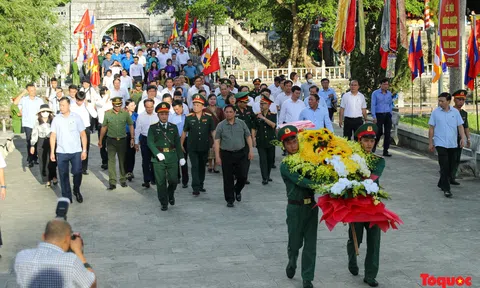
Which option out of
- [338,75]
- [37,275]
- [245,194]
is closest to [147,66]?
[338,75]

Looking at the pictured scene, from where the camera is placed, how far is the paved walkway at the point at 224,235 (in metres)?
9.30

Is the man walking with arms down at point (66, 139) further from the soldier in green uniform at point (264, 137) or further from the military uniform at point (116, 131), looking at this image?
the soldier in green uniform at point (264, 137)

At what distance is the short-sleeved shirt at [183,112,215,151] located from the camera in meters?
14.2

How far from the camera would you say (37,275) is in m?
5.63

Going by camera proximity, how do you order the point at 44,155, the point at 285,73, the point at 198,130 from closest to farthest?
the point at 198,130
the point at 44,155
the point at 285,73

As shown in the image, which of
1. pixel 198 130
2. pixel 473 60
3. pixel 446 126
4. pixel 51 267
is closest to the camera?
pixel 51 267

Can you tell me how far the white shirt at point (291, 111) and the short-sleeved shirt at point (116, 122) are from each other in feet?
11.0

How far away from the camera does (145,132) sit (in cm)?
1489

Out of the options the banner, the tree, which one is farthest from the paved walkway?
the tree

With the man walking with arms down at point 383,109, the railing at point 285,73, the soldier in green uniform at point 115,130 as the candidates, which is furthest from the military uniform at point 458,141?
the railing at point 285,73

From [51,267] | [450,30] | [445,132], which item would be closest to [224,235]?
[445,132]

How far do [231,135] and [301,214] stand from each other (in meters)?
4.78

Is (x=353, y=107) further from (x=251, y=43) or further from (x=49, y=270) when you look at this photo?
(x=251, y=43)

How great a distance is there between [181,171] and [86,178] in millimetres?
2142
